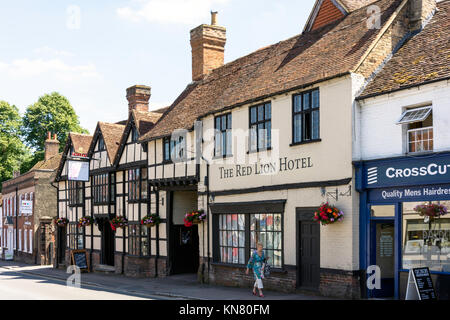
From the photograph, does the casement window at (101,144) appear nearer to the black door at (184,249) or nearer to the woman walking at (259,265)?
the black door at (184,249)

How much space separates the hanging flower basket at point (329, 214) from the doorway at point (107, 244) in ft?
60.8

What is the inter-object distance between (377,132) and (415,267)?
3638 mm

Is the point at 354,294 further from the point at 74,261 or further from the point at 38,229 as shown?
the point at 38,229

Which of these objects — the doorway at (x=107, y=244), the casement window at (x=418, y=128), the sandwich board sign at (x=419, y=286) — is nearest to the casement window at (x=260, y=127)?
the casement window at (x=418, y=128)

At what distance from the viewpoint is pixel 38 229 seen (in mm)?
40594

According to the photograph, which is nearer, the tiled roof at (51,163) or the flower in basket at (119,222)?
the flower in basket at (119,222)

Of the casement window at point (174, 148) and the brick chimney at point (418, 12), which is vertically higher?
the brick chimney at point (418, 12)

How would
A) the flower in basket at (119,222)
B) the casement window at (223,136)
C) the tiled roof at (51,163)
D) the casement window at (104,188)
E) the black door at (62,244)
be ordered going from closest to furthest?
1. the casement window at (223,136)
2. the flower in basket at (119,222)
3. the casement window at (104,188)
4. the black door at (62,244)
5. the tiled roof at (51,163)

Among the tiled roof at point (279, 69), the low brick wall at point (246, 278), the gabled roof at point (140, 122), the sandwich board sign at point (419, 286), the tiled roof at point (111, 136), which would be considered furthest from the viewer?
the tiled roof at point (111, 136)

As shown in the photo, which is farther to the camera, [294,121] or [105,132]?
[105,132]

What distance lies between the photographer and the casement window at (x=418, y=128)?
14.1 meters

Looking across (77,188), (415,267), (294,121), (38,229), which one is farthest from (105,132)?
(415,267)

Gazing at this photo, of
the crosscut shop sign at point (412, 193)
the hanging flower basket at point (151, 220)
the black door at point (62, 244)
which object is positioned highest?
the crosscut shop sign at point (412, 193)

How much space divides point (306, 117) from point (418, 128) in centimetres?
380
